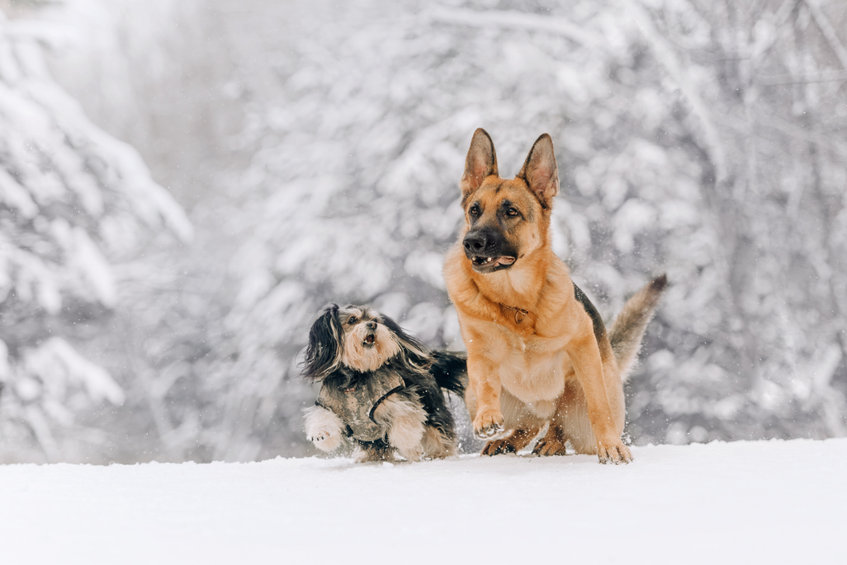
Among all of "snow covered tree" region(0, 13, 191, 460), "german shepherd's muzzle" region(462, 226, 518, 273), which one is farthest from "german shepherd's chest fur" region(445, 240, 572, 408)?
"snow covered tree" region(0, 13, 191, 460)

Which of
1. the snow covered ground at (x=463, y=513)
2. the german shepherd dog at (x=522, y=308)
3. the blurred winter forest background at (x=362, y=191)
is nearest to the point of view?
the snow covered ground at (x=463, y=513)

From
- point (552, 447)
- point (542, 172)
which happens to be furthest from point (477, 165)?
point (552, 447)

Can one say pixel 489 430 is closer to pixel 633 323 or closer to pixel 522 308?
pixel 522 308

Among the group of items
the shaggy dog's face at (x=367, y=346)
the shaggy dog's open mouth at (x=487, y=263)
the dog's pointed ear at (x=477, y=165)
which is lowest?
the shaggy dog's face at (x=367, y=346)

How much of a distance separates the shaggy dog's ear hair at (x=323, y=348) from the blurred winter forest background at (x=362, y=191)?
5.92 feet

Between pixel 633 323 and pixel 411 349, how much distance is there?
2.93 feet

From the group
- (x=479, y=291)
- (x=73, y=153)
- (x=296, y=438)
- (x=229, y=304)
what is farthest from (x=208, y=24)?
(x=479, y=291)

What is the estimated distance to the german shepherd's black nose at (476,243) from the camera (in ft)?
6.85

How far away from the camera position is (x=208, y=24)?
5168mm

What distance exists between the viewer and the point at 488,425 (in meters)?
2.15

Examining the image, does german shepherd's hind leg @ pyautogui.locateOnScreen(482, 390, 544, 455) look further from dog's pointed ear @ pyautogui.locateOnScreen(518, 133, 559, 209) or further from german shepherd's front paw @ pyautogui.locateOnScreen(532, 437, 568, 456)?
dog's pointed ear @ pyautogui.locateOnScreen(518, 133, 559, 209)

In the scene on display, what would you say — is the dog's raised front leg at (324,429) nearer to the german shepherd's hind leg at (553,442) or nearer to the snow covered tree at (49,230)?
the german shepherd's hind leg at (553,442)

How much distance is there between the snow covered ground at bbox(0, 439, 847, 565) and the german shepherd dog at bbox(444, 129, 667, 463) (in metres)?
0.22

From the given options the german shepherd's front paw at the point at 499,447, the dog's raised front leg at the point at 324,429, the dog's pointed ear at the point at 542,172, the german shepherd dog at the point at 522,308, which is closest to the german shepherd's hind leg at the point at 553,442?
the german shepherd's front paw at the point at 499,447
